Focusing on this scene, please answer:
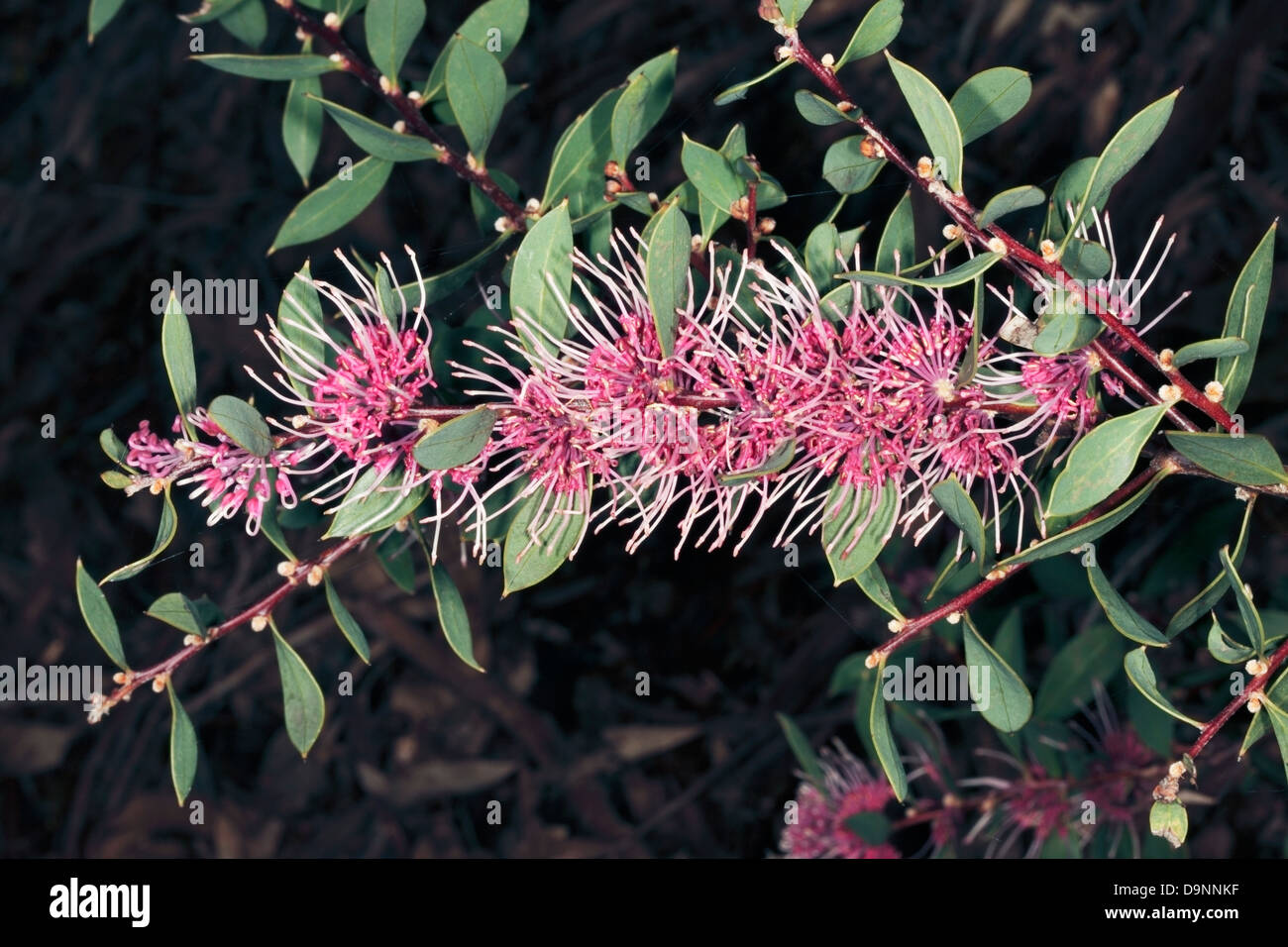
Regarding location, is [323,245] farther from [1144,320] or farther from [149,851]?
[1144,320]

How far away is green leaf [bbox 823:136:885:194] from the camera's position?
1.90ft

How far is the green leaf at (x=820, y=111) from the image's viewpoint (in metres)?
0.51

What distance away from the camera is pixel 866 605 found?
1359mm

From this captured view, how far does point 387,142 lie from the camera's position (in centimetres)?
66

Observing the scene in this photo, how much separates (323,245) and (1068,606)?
3.63 ft

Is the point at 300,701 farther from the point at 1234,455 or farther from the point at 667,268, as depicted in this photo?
the point at 1234,455

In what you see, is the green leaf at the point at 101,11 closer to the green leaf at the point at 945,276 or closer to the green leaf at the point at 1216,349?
the green leaf at the point at 945,276

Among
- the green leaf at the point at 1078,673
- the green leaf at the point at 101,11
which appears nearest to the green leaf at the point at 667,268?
the green leaf at the point at 101,11

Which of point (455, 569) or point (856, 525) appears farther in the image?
point (455, 569)

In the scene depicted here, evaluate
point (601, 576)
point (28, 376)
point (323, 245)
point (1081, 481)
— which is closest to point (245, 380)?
point (323, 245)

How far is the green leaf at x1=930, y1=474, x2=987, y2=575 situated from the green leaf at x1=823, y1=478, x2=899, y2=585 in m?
0.04

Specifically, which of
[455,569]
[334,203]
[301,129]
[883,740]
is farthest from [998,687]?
[455,569]

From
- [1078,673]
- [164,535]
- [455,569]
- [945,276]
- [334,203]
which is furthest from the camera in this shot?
[455,569]

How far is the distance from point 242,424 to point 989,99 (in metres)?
0.43
